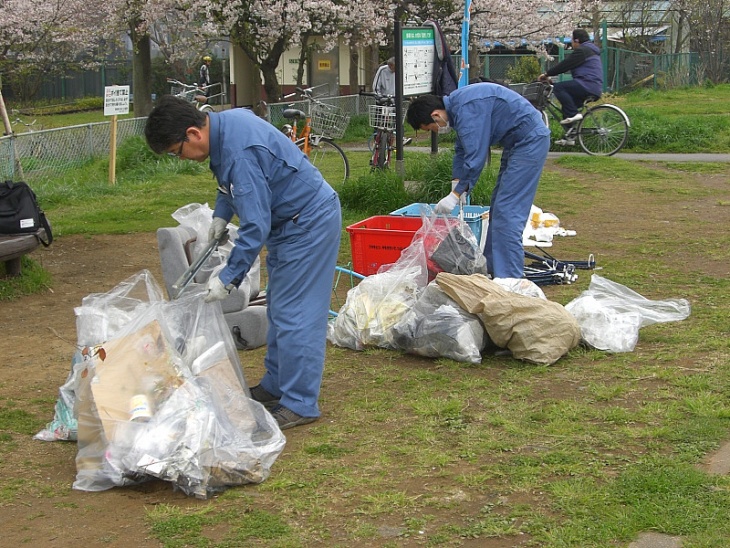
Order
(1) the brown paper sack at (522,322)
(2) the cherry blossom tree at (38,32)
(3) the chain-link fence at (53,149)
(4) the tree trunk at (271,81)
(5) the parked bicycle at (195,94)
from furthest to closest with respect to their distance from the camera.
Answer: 1. (2) the cherry blossom tree at (38,32)
2. (4) the tree trunk at (271,81)
3. (5) the parked bicycle at (195,94)
4. (3) the chain-link fence at (53,149)
5. (1) the brown paper sack at (522,322)

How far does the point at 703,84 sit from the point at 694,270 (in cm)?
2032

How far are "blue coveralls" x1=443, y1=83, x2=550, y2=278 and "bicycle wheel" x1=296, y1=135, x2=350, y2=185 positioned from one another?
5136mm

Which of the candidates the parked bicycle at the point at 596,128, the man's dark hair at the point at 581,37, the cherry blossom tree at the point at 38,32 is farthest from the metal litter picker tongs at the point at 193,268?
the cherry blossom tree at the point at 38,32

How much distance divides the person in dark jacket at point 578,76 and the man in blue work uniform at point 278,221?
27.6 ft

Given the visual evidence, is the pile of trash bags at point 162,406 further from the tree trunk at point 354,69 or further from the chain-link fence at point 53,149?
the tree trunk at point 354,69

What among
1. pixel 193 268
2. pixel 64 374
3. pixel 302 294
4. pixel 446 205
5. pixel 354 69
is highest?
pixel 354 69

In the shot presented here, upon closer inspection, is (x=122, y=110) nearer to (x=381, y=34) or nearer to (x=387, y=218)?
(x=387, y=218)

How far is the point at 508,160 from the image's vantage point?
252 inches

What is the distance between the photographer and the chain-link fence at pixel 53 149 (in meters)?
10.1

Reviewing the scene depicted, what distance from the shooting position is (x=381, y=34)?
19797 millimetres

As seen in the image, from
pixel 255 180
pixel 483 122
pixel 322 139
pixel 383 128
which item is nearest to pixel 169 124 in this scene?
pixel 255 180

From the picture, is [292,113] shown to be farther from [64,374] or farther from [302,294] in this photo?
[302,294]

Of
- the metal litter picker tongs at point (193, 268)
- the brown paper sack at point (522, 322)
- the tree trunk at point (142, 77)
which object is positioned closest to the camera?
the metal litter picker tongs at point (193, 268)

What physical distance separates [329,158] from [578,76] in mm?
3405
